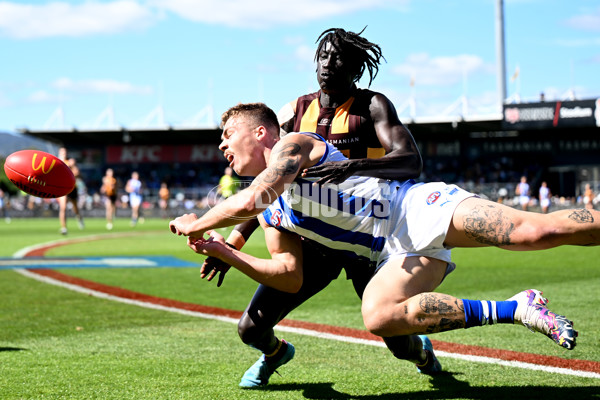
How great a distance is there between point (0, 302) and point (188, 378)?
4.44 m

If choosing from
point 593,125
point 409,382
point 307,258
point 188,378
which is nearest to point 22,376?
point 188,378

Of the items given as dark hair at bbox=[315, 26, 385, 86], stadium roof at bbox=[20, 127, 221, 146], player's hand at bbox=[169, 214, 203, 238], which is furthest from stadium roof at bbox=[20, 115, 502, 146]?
player's hand at bbox=[169, 214, 203, 238]

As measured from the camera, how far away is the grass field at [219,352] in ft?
13.2

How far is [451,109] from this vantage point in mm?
41719

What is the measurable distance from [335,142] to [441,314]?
140 cm

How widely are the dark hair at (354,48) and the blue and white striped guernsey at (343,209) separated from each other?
2.95ft

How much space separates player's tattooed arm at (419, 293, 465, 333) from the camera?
11.1 feet

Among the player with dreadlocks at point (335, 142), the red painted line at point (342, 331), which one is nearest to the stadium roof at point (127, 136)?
the red painted line at point (342, 331)

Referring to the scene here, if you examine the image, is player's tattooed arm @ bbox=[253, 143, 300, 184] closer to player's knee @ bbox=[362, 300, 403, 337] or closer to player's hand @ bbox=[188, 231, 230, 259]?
player's hand @ bbox=[188, 231, 230, 259]

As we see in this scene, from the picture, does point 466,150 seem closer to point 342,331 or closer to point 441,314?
point 342,331

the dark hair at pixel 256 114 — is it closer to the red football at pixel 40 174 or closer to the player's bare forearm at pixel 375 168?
the player's bare forearm at pixel 375 168

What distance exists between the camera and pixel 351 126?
166 inches

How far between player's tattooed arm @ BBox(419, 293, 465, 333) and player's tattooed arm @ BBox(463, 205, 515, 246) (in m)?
0.38

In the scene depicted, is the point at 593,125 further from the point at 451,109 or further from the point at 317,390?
the point at 317,390
